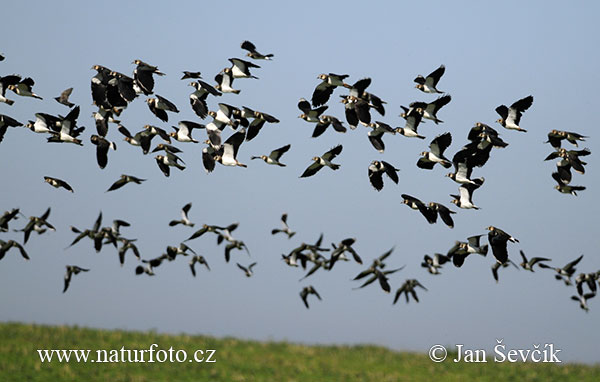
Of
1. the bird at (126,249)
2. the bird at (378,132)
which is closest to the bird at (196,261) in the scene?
the bird at (126,249)

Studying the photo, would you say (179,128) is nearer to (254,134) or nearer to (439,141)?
(254,134)

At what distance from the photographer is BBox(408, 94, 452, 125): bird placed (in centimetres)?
2356

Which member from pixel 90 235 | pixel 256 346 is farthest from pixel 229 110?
pixel 256 346

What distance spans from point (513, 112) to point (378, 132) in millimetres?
4609

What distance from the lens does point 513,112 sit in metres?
24.2

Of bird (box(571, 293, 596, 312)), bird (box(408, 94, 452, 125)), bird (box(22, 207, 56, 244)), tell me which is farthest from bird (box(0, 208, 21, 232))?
bird (box(571, 293, 596, 312))

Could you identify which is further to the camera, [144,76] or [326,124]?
[326,124]

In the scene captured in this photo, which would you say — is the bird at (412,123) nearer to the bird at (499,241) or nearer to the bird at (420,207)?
the bird at (420,207)

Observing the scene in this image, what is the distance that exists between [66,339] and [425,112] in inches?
817

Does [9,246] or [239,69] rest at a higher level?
[239,69]

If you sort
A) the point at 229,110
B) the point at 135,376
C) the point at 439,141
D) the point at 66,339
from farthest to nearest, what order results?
the point at 66,339
the point at 135,376
the point at 229,110
the point at 439,141

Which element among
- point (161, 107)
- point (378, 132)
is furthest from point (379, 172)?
point (161, 107)

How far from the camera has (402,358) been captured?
36.2 metres

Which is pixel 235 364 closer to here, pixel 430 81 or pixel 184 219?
pixel 184 219
